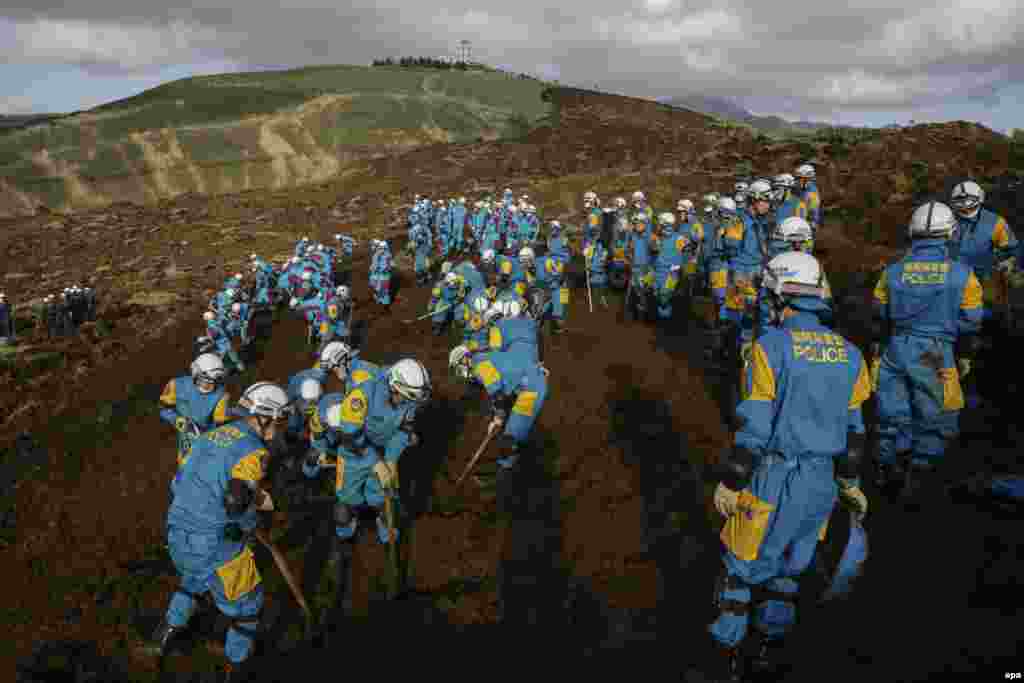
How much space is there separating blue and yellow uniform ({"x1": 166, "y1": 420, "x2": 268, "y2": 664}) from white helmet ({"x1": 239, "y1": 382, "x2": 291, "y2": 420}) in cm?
17

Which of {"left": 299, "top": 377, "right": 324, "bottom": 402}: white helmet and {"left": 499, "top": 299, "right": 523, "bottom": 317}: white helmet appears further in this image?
{"left": 299, "top": 377, "right": 324, "bottom": 402}: white helmet

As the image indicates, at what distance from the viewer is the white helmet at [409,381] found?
596cm

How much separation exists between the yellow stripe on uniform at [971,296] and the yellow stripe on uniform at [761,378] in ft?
10.3

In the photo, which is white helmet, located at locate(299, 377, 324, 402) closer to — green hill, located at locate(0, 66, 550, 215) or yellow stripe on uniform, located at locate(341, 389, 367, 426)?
yellow stripe on uniform, located at locate(341, 389, 367, 426)

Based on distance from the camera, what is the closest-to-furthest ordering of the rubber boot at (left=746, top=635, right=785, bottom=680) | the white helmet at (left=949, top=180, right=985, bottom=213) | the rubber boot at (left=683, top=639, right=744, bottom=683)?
the rubber boot at (left=746, top=635, right=785, bottom=680) < the rubber boot at (left=683, top=639, right=744, bottom=683) < the white helmet at (left=949, top=180, right=985, bottom=213)

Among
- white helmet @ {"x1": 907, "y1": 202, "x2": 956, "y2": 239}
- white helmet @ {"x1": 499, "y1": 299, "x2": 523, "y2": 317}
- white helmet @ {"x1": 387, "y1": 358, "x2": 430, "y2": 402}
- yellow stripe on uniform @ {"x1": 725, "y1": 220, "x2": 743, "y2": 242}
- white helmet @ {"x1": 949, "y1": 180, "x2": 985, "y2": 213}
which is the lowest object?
white helmet @ {"x1": 387, "y1": 358, "x2": 430, "y2": 402}

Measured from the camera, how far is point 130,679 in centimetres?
521

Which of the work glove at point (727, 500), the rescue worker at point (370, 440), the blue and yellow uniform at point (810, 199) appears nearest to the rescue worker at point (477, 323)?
the rescue worker at point (370, 440)

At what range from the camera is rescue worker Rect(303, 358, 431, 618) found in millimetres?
5992

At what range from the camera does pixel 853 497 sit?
4.46m

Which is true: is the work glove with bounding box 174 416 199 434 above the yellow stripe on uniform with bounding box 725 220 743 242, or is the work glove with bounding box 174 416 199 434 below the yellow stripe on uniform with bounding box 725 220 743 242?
below

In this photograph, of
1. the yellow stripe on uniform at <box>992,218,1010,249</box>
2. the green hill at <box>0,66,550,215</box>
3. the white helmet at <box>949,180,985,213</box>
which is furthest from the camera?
the green hill at <box>0,66,550,215</box>

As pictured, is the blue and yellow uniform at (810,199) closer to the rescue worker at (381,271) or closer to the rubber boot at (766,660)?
the rubber boot at (766,660)

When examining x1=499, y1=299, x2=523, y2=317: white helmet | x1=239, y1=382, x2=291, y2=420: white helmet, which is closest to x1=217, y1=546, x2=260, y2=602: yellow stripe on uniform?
x1=239, y1=382, x2=291, y2=420: white helmet
